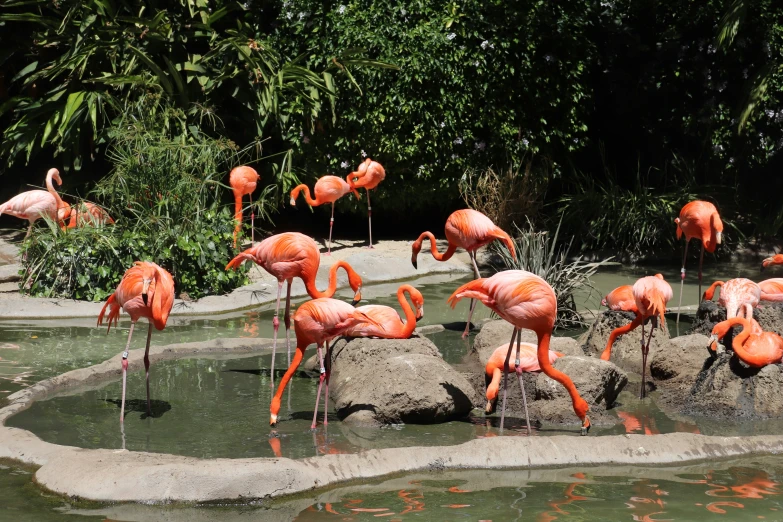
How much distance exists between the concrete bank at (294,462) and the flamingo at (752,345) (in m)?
0.80

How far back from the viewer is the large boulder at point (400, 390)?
556 cm

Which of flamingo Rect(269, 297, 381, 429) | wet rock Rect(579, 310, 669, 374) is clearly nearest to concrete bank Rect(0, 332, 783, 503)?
flamingo Rect(269, 297, 381, 429)

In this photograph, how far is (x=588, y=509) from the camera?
4293 millimetres

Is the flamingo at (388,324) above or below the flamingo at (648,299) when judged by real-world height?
below

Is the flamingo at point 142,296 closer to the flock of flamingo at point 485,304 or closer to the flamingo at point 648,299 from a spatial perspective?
the flock of flamingo at point 485,304

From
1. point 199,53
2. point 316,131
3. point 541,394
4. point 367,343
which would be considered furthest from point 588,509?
point 199,53

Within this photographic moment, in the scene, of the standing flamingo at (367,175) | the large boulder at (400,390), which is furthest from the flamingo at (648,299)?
the standing flamingo at (367,175)

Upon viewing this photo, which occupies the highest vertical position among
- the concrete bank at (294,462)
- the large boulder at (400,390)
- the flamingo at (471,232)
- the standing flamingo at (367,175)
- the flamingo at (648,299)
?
the standing flamingo at (367,175)

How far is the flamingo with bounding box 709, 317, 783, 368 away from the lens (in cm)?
585

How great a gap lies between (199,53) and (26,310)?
16.4 ft

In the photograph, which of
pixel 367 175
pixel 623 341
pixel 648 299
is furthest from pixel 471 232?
pixel 367 175

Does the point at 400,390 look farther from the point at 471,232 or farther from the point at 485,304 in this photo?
the point at 471,232

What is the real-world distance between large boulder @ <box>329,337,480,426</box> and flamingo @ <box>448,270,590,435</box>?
0.36 metres

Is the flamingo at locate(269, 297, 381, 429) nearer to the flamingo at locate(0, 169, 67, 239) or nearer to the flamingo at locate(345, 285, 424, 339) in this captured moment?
the flamingo at locate(345, 285, 424, 339)
